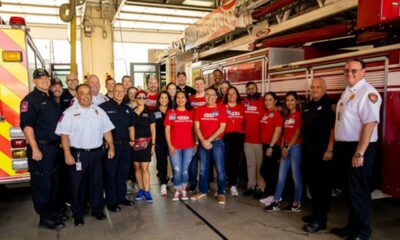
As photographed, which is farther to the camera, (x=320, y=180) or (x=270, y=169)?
(x=270, y=169)

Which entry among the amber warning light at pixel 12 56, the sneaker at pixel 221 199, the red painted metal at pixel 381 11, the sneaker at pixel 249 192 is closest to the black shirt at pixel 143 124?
the sneaker at pixel 221 199

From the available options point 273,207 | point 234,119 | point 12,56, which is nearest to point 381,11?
point 234,119

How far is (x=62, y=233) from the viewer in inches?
144

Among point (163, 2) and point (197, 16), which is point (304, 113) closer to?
point (163, 2)

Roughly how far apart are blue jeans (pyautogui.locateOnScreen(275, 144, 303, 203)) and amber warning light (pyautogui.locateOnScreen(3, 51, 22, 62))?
366 centimetres

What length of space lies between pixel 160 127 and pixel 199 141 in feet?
2.26

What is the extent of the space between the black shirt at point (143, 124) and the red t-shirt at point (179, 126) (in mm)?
260

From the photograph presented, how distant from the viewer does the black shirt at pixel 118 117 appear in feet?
13.8

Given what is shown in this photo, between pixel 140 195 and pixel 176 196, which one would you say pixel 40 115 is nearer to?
pixel 140 195

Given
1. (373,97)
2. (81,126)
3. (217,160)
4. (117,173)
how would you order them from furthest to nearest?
(217,160), (117,173), (81,126), (373,97)

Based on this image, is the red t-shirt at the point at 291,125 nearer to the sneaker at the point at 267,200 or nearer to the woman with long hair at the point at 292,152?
the woman with long hair at the point at 292,152

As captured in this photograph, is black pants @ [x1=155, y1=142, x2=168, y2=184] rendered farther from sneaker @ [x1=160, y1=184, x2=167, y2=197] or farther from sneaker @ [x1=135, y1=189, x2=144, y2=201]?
sneaker @ [x1=135, y1=189, x2=144, y2=201]

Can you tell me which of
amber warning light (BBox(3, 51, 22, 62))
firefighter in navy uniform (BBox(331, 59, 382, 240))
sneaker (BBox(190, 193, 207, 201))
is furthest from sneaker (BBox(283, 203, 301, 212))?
amber warning light (BBox(3, 51, 22, 62))

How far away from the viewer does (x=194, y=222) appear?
3941mm
